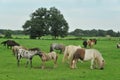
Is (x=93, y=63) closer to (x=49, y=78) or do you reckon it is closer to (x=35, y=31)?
(x=49, y=78)

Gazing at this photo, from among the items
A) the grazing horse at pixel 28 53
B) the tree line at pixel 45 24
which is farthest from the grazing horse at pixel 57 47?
the tree line at pixel 45 24

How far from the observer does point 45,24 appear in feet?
323

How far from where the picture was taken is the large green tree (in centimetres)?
9562

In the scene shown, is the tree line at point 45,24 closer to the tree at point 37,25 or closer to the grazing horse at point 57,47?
the tree at point 37,25

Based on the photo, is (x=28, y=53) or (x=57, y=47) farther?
(x=57, y=47)

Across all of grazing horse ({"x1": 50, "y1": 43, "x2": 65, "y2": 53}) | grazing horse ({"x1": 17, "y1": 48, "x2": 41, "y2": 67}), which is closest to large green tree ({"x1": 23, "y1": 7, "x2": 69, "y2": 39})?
grazing horse ({"x1": 50, "y1": 43, "x2": 65, "y2": 53})

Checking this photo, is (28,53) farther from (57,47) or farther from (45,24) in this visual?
(45,24)

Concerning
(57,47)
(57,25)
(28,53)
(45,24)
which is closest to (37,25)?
(45,24)

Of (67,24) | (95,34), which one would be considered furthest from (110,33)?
(67,24)

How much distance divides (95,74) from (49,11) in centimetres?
8524

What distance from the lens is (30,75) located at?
18.4 meters

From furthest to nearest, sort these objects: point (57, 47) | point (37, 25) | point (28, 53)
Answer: point (37, 25) < point (57, 47) < point (28, 53)

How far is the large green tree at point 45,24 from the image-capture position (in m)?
95.6

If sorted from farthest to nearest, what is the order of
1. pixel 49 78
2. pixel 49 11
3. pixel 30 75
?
pixel 49 11 < pixel 30 75 < pixel 49 78
